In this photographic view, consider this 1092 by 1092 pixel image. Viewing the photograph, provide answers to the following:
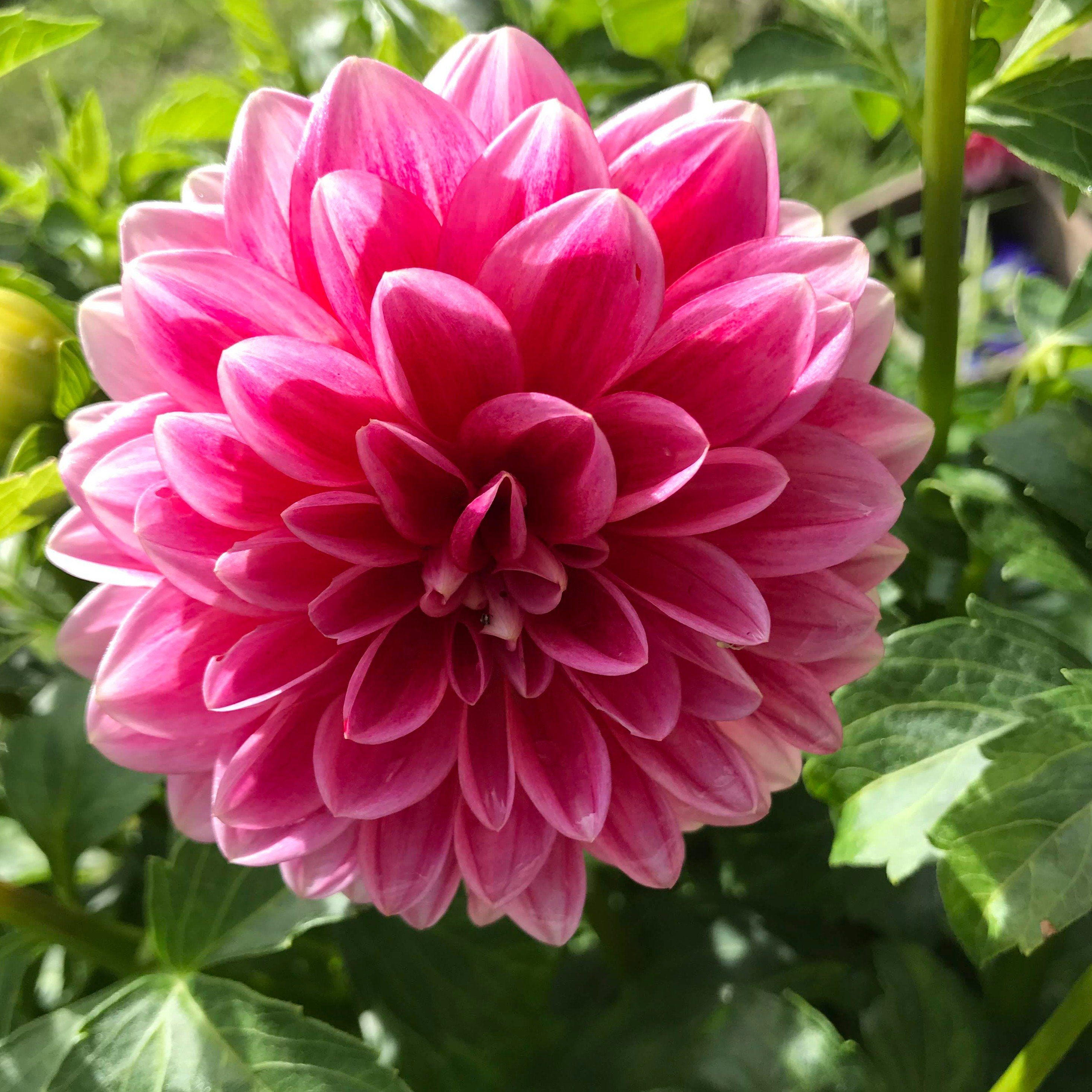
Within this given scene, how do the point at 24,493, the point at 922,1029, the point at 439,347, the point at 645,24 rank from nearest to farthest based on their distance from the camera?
the point at 439,347, the point at 24,493, the point at 922,1029, the point at 645,24

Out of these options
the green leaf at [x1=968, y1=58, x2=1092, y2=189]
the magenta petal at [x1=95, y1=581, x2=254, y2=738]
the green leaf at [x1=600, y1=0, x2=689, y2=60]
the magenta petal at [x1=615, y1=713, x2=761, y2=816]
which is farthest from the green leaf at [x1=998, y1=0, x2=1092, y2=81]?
the magenta petal at [x1=95, y1=581, x2=254, y2=738]

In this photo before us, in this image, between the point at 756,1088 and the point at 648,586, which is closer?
the point at 648,586

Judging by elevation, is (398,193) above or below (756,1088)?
above

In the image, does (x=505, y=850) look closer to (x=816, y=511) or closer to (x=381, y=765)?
(x=381, y=765)

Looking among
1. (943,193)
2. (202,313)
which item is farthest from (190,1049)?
(943,193)

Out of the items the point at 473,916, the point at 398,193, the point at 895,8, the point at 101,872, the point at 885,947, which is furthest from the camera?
the point at 895,8

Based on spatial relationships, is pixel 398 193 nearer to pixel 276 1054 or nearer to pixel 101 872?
pixel 276 1054

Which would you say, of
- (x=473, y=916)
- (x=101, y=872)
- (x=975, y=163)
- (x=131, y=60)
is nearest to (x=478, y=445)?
(x=473, y=916)
